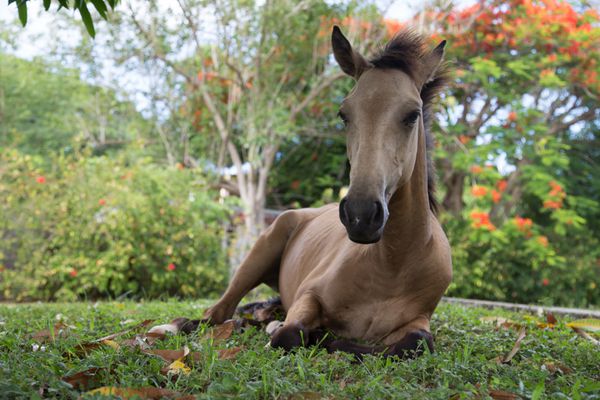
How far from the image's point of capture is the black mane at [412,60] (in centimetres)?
305

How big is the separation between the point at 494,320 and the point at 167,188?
254 inches

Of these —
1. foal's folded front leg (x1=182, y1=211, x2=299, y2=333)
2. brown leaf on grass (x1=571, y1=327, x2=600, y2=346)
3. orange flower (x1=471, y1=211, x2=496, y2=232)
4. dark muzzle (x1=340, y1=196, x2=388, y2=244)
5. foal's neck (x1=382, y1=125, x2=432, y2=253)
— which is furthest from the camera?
orange flower (x1=471, y1=211, x2=496, y2=232)

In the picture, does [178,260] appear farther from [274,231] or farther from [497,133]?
[497,133]

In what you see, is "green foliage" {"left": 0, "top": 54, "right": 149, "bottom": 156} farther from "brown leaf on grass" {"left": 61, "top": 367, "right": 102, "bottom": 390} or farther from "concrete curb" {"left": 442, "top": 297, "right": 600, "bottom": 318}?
"brown leaf on grass" {"left": 61, "top": 367, "right": 102, "bottom": 390}

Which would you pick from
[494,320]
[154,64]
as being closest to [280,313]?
[494,320]

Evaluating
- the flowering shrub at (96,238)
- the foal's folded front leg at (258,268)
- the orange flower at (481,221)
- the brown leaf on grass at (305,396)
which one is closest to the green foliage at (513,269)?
the orange flower at (481,221)

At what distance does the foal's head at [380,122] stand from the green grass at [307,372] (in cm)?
58

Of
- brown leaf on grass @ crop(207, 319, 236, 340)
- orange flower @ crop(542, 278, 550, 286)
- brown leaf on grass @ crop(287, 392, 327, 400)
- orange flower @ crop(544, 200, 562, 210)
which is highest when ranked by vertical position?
brown leaf on grass @ crop(287, 392, 327, 400)

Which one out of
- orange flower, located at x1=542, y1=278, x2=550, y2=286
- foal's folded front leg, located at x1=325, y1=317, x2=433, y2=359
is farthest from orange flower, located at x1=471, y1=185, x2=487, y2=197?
foal's folded front leg, located at x1=325, y1=317, x2=433, y2=359

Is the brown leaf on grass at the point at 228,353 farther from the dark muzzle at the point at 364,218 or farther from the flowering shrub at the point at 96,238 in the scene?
the flowering shrub at the point at 96,238

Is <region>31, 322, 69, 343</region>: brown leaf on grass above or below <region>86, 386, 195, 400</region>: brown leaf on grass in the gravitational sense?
below

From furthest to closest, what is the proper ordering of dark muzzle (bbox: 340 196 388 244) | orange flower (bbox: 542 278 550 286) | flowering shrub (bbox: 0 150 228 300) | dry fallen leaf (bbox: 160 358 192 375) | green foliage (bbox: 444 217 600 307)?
orange flower (bbox: 542 278 550 286), green foliage (bbox: 444 217 600 307), flowering shrub (bbox: 0 150 228 300), dark muzzle (bbox: 340 196 388 244), dry fallen leaf (bbox: 160 358 192 375)

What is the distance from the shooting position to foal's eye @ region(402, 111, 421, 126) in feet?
9.34

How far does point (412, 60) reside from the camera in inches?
122
